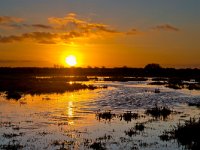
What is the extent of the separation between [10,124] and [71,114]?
7.61 metres

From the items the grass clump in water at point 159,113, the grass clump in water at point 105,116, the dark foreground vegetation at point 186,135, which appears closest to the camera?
the dark foreground vegetation at point 186,135

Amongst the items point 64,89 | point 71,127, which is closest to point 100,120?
point 71,127

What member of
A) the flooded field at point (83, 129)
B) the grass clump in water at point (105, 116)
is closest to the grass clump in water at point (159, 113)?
the flooded field at point (83, 129)

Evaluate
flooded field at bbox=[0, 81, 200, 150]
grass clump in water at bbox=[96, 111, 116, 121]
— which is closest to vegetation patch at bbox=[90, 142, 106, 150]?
flooded field at bbox=[0, 81, 200, 150]

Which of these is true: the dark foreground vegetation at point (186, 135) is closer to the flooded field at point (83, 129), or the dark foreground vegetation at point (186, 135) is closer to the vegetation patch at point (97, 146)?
the flooded field at point (83, 129)

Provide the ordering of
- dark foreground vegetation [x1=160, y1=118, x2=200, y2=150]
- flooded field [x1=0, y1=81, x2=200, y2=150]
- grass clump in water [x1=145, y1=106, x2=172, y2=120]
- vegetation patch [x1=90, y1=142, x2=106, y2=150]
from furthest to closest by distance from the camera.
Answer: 1. grass clump in water [x1=145, y1=106, x2=172, y2=120]
2. dark foreground vegetation [x1=160, y1=118, x2=200, y2=150]
3. flooded field [x1=0, y1=81, x2=200, y2=150]
4. vegetation patch [x1=90, y1=142, x2=106, y2=150]

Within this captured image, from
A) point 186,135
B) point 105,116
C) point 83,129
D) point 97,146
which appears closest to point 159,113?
point 105,116

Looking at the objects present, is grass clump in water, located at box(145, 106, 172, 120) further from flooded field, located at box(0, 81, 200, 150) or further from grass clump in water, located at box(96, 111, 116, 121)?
grass clump in water, located at box(96, 111, 116, 121)

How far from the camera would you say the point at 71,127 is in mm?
25562

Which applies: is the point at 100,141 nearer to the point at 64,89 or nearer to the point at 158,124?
the point at 158,124

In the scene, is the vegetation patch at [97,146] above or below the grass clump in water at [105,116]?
below

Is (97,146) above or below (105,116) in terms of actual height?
below

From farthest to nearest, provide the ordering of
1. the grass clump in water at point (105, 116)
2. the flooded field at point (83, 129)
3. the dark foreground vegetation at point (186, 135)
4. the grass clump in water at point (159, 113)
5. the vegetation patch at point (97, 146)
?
the grass clump in water at point (159, 113)
the grass clump in water at point (105, 116)
the dark foreground vegetation at point (186, 135)
the flooded field at point (83, 129)
the vegetation patch at point (97, 146)

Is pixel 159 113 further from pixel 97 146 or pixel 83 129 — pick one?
pixel 97 146
